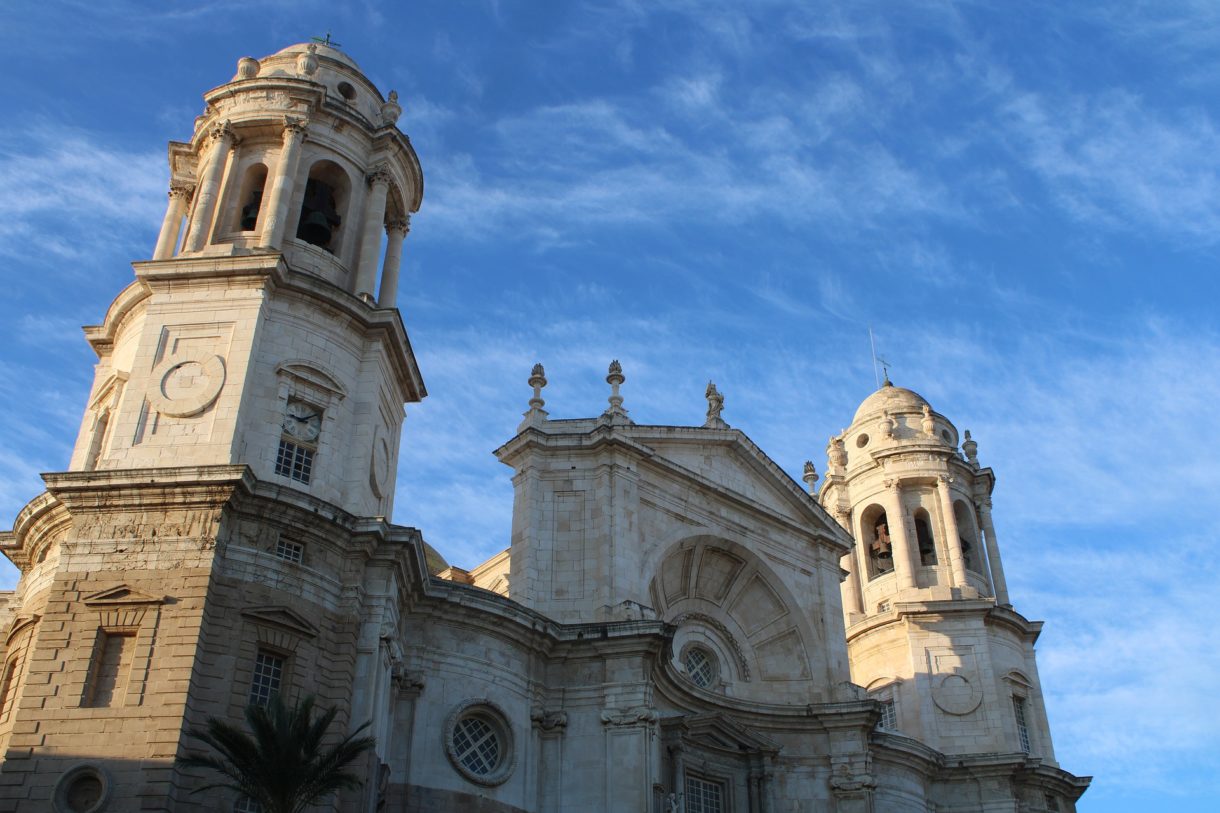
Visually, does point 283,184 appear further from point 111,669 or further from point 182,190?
point 111,669

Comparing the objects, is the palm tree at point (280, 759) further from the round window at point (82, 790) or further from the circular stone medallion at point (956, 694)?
the circular stone medallion at point (956, 694)

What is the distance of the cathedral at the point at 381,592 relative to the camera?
69.3 ft

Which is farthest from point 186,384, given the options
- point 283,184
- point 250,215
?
point 250,215

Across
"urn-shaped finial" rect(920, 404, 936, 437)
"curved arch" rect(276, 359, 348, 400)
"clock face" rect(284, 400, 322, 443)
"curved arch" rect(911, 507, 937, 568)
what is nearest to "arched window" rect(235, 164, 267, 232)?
"curved arch" rect(276, 359, 348, 400)

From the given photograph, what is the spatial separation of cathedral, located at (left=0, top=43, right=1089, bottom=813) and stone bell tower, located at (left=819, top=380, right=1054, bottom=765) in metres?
0.15

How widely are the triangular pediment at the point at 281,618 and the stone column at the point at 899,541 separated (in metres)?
23.9

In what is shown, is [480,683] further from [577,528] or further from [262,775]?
[262,775]

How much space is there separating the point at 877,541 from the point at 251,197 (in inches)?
975

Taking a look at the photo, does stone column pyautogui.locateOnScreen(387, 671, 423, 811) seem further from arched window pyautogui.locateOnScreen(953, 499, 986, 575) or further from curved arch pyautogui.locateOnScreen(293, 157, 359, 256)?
arched window pyautogui.locateOnScreen(953, 499, 986, 575)

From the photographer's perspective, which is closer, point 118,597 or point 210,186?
point 118,597

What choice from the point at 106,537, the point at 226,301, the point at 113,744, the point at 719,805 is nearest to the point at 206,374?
the point at 226,301

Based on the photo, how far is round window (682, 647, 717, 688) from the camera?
108ft

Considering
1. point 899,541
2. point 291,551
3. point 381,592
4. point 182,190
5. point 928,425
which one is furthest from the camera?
point 928,425

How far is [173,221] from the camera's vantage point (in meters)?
29.3
